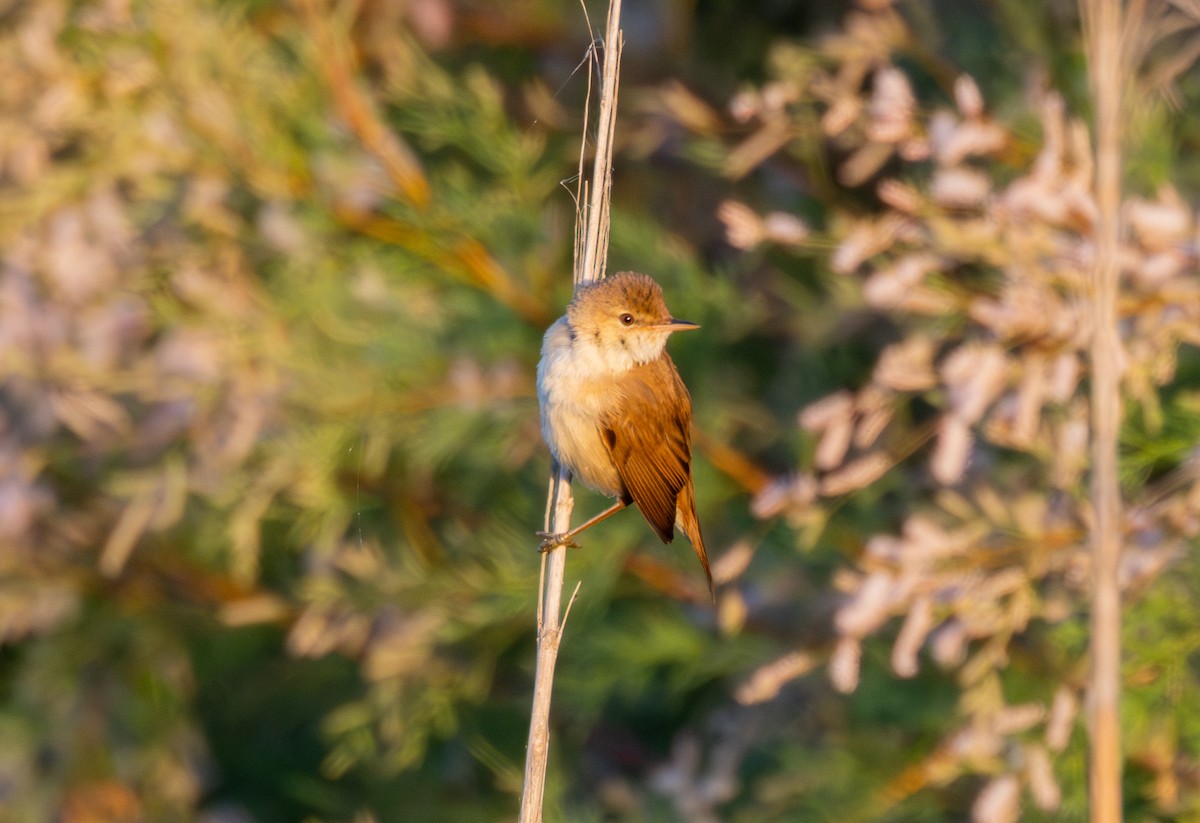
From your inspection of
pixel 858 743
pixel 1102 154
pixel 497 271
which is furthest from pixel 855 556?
pixel 1102 154

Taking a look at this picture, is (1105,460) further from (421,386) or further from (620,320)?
(421,386)

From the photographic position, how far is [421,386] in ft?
12.0

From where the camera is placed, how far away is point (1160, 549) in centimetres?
Answer: 267

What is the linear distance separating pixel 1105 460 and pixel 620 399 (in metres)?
1.32

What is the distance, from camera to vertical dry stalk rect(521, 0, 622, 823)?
185cm

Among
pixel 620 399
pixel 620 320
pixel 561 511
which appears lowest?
pixel 561 511

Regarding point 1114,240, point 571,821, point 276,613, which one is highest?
point 1114,240

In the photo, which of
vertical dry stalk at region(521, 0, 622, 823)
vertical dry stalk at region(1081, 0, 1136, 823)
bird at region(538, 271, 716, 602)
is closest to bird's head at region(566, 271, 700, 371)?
bird at region(538, 271, 716, 602)

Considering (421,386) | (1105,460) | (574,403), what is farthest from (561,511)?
(421,386)

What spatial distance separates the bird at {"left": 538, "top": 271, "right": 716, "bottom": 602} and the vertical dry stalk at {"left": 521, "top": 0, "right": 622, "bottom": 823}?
32cm

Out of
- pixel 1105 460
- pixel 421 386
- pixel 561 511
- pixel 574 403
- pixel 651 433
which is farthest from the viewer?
pixel 421 386

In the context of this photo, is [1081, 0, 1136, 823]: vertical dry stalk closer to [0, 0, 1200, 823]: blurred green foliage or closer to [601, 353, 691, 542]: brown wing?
[601, 353, 691, 542]: brown wing

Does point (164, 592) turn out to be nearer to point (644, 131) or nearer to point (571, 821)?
point (571, 821)

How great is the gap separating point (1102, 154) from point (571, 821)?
88.9 inches
